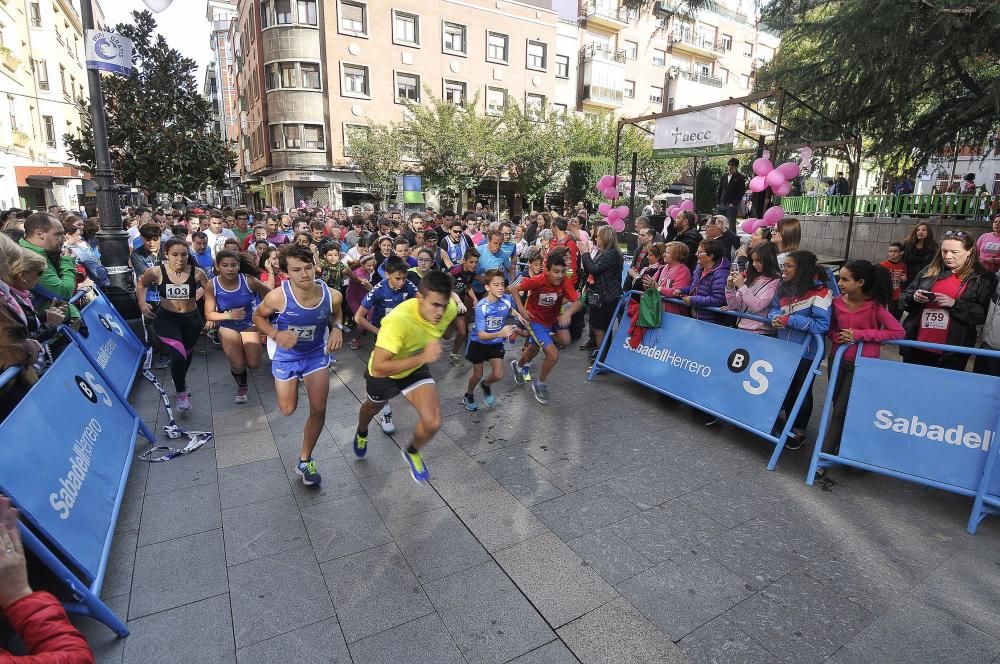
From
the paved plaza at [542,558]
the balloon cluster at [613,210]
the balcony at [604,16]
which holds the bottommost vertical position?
the paved plaza at [542,558]

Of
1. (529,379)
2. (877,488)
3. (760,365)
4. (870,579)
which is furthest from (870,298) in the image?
(529,379)

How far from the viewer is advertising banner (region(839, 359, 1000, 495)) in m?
3.79

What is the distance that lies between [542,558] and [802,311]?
3161mm

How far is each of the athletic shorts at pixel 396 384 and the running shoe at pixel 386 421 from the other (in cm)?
97

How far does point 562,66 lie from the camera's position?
132ft

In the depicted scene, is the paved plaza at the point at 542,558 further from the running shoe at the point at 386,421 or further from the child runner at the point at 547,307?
the child runner at the point at 547,307

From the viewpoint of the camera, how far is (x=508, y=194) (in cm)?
3797

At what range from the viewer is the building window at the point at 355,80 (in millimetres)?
32500

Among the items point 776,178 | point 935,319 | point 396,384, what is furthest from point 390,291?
point 776,178

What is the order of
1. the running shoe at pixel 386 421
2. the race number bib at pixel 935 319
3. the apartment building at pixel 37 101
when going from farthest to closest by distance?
the apartment building at pixel 37 101, the running shoe at pixel 386 421, the race number bib at pixel 935 319

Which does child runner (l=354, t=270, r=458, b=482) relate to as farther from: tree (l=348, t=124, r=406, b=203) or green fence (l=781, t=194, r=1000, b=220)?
tree (l=348, t=124, r=406, b=203)

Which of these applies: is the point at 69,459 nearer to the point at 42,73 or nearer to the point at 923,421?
the point at 923,421

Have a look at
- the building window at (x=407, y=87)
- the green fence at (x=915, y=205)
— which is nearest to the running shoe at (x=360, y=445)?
the green fence at (x=915, y=205)

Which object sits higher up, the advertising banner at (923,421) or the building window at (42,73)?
the building window at (42,73)
